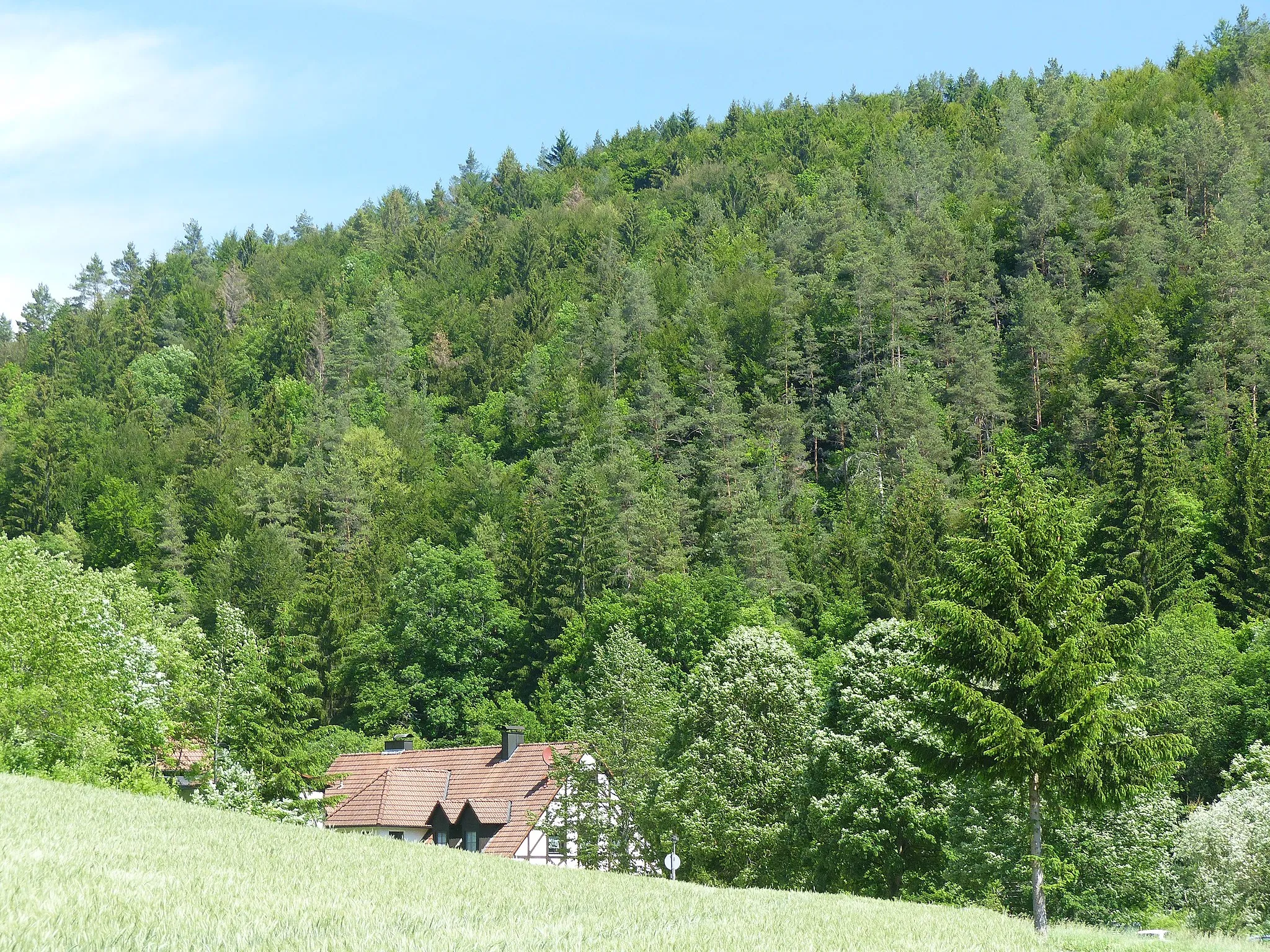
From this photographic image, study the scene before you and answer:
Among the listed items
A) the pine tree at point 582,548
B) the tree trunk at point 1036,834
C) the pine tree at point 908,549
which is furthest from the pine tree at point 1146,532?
the tree trunk at point 1036,834

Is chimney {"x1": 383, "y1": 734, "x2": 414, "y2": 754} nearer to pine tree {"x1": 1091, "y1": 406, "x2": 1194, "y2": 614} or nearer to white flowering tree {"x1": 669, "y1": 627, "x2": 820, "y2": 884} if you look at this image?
white flowering tree {"x1": 669, "y1": 627, "x2": 820, "y2": 884}

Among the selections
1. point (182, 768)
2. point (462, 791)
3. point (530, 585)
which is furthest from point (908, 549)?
point (182, 768)

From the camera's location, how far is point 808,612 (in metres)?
85.5

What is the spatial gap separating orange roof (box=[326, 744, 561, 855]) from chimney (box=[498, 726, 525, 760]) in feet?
1.19

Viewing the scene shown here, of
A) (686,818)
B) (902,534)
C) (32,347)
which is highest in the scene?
(32,347)

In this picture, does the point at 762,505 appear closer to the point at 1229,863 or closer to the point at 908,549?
the point at 908,549

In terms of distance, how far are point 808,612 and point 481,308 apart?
86899mm

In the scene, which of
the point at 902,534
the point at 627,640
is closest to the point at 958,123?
the point at 902,534

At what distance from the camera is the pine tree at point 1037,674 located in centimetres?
2917

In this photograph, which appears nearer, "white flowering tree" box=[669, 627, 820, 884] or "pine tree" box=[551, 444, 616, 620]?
"white flowering tree" box=[669, 627, 820, 884]

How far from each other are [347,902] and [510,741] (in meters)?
52.5

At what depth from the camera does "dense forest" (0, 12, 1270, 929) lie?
4100 centimetres

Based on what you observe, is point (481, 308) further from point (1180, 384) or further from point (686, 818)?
point (686, 818)

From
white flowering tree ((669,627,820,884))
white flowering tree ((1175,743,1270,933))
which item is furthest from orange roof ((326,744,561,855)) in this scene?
white flowering tree ((1175,743,1270,933))
